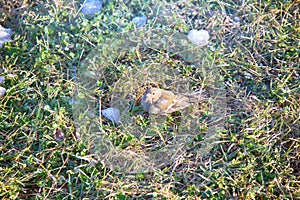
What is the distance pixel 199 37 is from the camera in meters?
2.70

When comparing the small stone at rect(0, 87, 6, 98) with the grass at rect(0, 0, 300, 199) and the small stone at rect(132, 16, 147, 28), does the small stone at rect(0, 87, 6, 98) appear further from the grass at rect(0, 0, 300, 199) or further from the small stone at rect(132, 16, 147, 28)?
the small stone at rect(132, 16, 147, 28)

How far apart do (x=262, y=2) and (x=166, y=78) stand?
89 centimetres

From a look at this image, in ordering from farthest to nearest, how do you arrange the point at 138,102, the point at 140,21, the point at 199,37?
the point at 140,21 < the point at 199,37 < the point at 138,102

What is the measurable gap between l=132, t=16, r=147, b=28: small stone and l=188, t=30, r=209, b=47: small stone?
0.99 ft

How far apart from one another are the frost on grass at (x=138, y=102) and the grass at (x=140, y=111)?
0.03ft

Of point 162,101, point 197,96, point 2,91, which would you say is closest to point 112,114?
point 162,101

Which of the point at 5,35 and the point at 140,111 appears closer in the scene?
the point at 140,111

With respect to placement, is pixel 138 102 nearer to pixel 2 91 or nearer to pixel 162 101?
pixel 162 101

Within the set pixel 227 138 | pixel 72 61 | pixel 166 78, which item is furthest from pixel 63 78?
pixel 227 138

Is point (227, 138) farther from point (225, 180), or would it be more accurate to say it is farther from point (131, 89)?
point (131, 89)

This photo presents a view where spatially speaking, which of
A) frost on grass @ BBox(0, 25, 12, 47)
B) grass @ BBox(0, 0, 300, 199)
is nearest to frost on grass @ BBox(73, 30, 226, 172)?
grass @ BBox(0, 0, 300, 199)

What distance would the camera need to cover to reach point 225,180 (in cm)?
211

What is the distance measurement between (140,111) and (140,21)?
0.70 metres

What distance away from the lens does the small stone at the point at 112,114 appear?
2.35 metres
